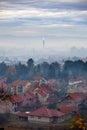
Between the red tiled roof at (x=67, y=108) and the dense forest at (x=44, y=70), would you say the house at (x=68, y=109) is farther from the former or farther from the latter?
the dense forest at (x=44, y=70)

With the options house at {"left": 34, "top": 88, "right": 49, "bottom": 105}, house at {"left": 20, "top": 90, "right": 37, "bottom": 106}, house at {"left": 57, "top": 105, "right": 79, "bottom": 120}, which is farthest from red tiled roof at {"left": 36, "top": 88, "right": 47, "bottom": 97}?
house at {"left": 57, "top": 105, "right": 79, "bottom": 120}

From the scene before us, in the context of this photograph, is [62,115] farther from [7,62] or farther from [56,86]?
[7,62]

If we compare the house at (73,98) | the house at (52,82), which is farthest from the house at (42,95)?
the house at (73,98)

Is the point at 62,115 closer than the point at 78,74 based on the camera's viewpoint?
Yes

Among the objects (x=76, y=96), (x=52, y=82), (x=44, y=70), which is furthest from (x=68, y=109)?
(x=44, y=70)

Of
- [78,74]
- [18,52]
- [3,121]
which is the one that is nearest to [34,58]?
[18,52]
